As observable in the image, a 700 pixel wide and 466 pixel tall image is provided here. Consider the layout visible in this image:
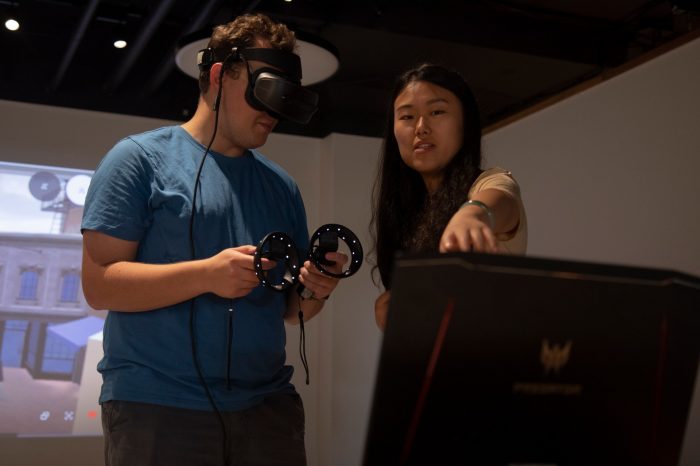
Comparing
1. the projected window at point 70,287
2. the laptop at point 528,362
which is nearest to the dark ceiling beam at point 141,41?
the projected window at point 70,287

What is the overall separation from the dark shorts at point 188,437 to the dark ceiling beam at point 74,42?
3.39 metres

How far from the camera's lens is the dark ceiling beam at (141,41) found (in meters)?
4.41

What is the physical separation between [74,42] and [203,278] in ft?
12.6

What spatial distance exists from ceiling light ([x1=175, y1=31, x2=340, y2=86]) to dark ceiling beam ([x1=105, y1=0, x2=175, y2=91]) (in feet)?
1.11

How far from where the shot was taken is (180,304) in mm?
1617

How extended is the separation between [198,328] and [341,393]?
4461 millimetres

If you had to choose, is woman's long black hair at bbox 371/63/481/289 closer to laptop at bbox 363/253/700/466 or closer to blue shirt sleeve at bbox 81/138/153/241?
blue shirt sleeve at bbox 81/138/153/241

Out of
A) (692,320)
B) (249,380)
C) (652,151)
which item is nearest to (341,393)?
(652,151)

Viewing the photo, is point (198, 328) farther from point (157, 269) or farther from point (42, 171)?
point (42, 171)

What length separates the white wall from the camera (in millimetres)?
3771

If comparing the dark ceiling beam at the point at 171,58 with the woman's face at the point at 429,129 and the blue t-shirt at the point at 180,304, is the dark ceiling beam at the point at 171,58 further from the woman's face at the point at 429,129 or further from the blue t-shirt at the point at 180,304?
the woman's face at the point at 429,129

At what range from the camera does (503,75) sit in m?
5.57

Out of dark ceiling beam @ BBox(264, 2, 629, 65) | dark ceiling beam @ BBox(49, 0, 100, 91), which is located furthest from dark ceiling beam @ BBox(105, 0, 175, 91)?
dark ceiling beam @ BBox(264, 2, 629, 65)

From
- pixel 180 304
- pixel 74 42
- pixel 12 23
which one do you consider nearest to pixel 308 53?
pixel 74 42
